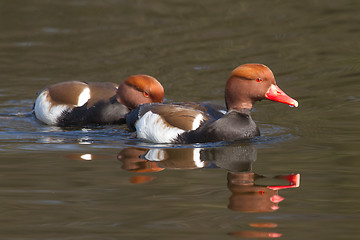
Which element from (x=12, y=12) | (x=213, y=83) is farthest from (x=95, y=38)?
(x=213, y=83)

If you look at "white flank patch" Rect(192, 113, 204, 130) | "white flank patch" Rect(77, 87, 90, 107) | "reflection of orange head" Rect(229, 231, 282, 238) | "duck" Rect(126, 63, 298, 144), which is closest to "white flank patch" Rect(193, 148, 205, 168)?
"duck" Rect(126, 63, 298, 144)

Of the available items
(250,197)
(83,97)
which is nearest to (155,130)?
(83,97)

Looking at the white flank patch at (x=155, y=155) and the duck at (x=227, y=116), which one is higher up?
the duck at (x=227, y=116)

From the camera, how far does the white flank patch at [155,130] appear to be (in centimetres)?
841

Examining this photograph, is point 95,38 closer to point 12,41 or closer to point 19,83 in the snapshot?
point 12,41

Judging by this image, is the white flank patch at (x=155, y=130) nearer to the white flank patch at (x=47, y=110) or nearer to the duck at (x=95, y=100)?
the duck at (x=95, y=100)

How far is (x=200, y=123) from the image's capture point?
839cm

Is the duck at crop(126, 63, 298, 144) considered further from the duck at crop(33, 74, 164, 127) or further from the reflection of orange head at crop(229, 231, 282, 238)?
the reflection of orange head at crop(229, 231, 282, 238)

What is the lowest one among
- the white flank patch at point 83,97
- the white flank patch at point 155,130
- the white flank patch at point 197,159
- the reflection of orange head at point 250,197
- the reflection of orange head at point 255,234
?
the reflection of orange head at point 255,234

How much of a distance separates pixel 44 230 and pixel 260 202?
1.69 metres

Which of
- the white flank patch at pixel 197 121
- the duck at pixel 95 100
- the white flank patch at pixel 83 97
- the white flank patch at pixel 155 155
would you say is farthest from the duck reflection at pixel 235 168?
the white flank patch at pixel 83 97

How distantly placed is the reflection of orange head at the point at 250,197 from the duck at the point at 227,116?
5.75 feet

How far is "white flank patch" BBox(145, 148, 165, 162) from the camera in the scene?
7501 millimetres

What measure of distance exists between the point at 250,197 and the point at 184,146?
2.50m
